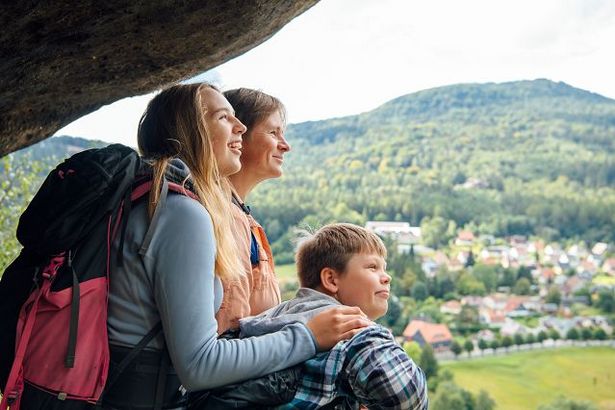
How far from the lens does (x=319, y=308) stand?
190 centimetres

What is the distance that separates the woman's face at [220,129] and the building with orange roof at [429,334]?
36.6 meters

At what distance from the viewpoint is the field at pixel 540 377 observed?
41344 millimetres

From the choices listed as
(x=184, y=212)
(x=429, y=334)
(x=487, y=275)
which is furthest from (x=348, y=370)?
(x=487, y=275)

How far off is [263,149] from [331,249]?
0.60m

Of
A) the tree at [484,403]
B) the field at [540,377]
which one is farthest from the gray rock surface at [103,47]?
the field at [540,377]

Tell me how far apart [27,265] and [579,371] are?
49.2 meters

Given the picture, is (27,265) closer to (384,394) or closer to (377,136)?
(384,394)

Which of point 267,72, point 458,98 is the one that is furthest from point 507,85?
point 267,72

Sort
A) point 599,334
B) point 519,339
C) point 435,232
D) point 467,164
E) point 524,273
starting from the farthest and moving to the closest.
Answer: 1. point 467,164
2. point 435,232
3. point 524,273
4. point 599,334
5. point 519,339

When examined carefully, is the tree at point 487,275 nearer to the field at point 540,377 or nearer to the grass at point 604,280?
the field at point 540,377

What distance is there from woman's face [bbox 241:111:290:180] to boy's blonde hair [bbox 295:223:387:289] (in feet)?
1.49

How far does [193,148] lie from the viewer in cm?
191

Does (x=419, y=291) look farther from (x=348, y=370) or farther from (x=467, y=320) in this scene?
(x=348, y=370)

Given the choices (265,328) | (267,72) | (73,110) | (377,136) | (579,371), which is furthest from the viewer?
(267,72)
